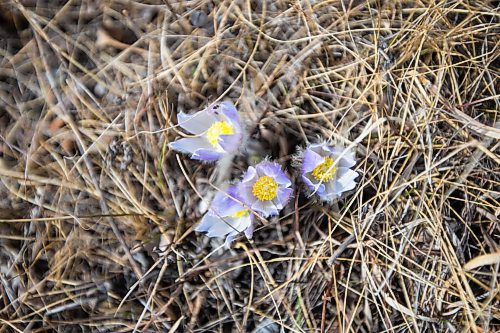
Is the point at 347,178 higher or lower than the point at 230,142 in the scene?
lower

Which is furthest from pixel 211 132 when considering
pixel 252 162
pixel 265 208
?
pixel 265 208

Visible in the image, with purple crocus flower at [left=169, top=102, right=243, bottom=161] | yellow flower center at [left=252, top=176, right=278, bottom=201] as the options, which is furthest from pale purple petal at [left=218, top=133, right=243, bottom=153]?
yellow flower center at [left=252, top=176, right=278, bottom=201]

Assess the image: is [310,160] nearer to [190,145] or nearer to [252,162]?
[252,162]

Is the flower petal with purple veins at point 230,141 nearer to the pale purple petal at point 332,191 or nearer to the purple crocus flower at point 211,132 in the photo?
the purple crocus flower at point 211,132

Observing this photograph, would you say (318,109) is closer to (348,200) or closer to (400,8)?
(348,200)

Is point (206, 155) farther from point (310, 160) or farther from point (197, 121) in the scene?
point (310, 160)

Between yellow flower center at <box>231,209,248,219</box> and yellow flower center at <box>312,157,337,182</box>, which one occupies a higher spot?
yellow flower center at <box>312,157,337,182</box>

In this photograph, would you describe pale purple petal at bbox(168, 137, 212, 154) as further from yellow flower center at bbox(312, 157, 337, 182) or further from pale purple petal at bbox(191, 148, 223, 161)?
yellow flower center at bbox(312, 157, 337, 182)
